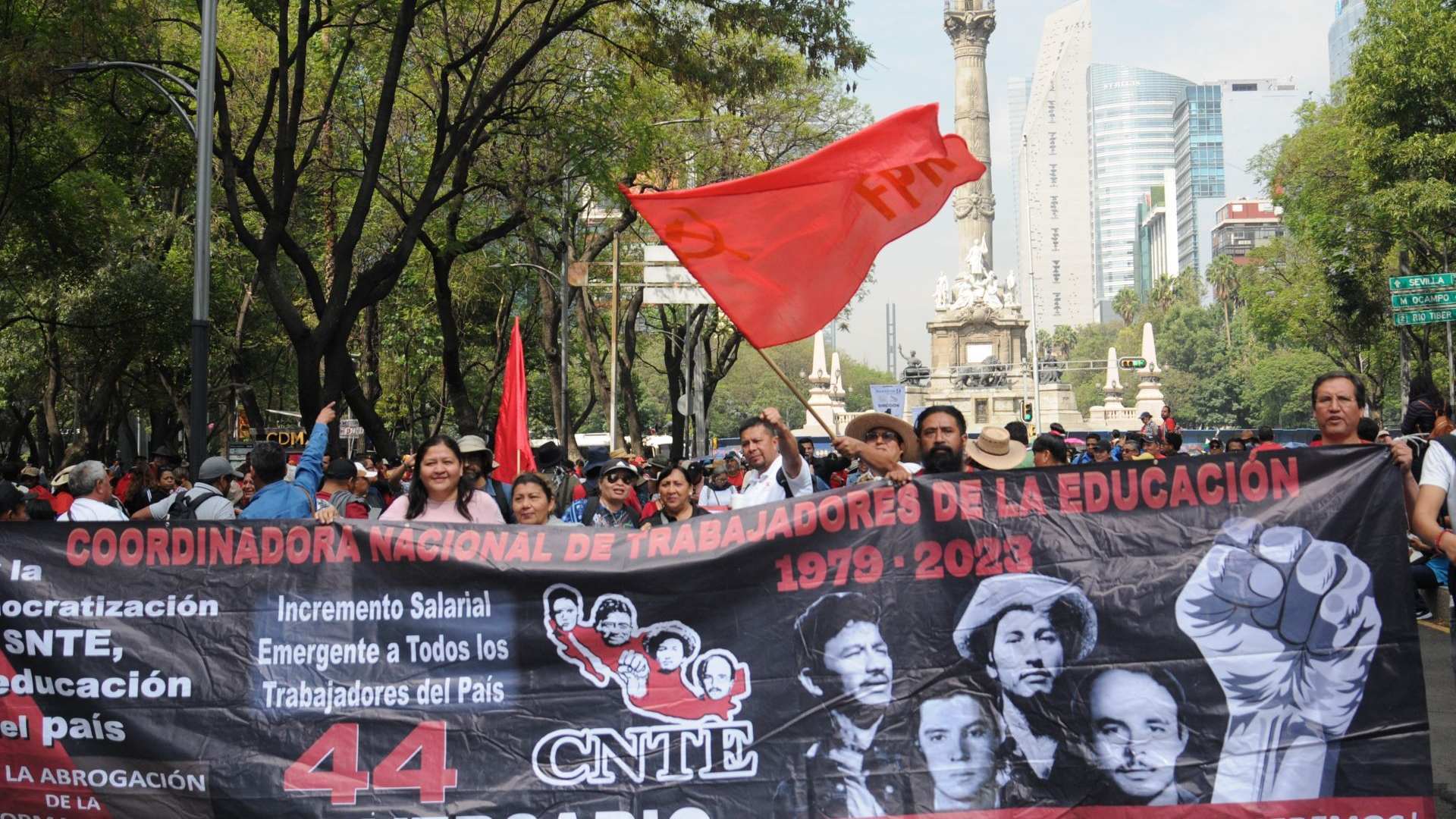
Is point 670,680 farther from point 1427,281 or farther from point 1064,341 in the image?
point 1064,341

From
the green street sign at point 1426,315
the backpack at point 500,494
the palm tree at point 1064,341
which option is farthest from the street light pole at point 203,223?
the palm tree at point 1064,341

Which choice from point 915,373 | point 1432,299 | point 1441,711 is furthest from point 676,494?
point 915,373

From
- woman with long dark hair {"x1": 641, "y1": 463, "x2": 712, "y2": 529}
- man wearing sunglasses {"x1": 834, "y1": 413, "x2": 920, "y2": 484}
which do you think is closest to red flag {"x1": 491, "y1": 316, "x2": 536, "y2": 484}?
woman with long dark hair {"x1": 641, "y1": 463, "x2": 712, "y2": 529}

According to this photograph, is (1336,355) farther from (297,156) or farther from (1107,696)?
(1107,696)

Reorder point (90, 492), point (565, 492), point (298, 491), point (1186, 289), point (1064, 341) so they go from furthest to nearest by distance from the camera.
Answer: point (1064, 341)
point (1186, 289)
point (565, 492)
point (90, 492)
point (298, 491)

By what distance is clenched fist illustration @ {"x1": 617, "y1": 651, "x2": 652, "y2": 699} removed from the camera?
196 inches

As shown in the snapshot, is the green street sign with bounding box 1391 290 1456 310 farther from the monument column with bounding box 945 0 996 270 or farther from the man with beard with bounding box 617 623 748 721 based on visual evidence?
the monument column with bounding box 945 0 996 270

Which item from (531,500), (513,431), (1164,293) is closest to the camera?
(531,500)

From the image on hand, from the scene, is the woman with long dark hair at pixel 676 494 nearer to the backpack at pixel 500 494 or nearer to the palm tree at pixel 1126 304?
the backpack at pixel 500 494

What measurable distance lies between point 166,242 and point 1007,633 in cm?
2381

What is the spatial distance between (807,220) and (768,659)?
84.4 inches

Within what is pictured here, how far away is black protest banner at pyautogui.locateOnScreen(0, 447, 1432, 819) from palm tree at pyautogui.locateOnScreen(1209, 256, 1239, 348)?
346ft

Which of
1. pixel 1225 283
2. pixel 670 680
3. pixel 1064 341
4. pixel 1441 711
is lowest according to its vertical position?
pixel 1441 711

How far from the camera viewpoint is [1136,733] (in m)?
4.83
